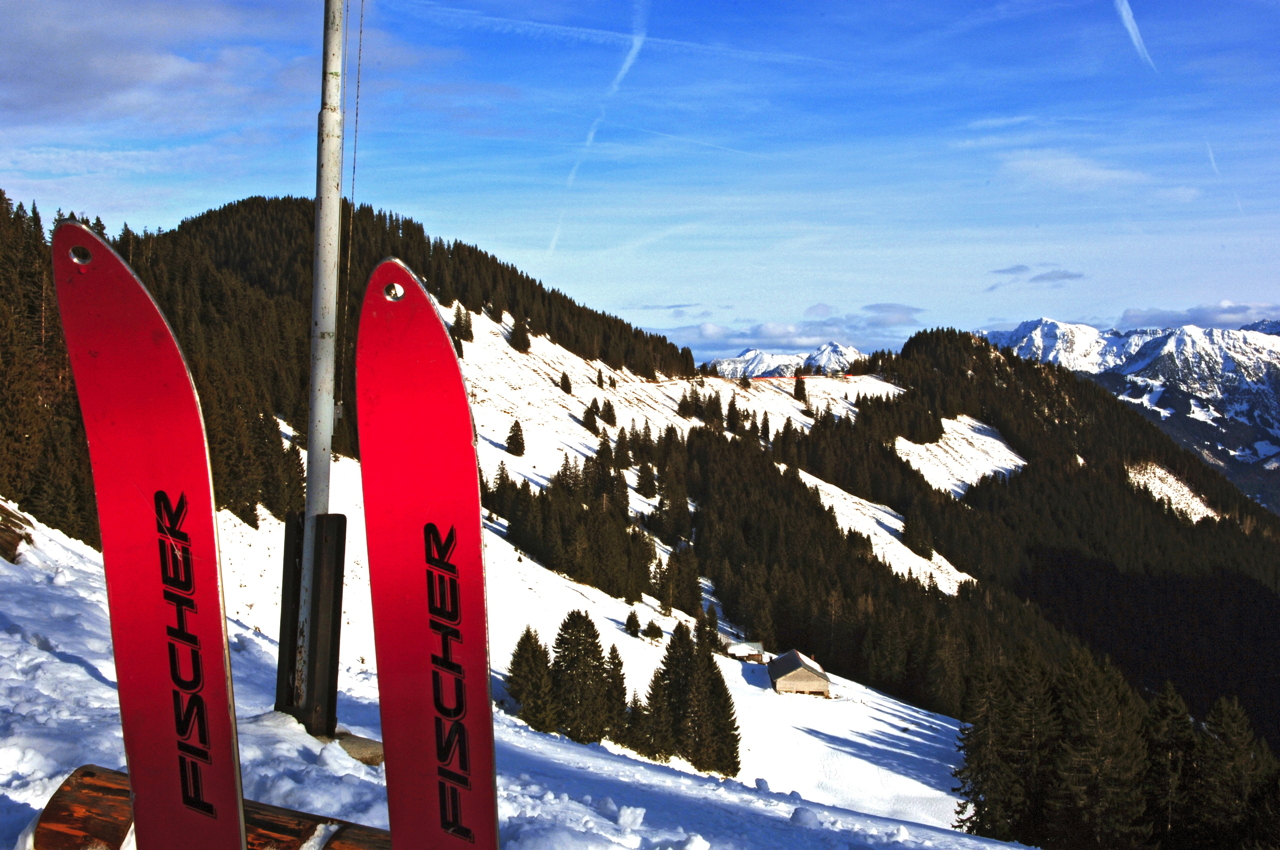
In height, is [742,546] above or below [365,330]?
below

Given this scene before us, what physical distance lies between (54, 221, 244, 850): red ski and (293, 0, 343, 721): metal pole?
258 centimetres

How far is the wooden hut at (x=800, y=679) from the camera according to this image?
56000 mm

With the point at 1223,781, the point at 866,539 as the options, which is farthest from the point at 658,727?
the point at 866,539

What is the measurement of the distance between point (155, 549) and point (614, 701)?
36562 mm

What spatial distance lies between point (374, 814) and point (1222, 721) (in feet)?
115

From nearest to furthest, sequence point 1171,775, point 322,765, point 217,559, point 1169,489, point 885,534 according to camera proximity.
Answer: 1. point 217,559
2. point 322,765
3. point 1171,775
4. point 885,534
5. point 1169,489

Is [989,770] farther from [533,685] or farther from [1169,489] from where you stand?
[1169,489]

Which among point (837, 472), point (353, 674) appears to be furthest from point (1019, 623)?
point (353, 674)

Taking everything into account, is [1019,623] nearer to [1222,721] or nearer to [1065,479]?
[1222,721]

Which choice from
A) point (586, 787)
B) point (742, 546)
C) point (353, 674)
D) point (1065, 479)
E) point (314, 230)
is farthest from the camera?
point (1065, 479)

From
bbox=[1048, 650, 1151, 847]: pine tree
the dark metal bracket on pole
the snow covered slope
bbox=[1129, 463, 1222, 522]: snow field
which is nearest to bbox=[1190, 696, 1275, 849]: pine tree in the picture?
bbox=[1048, 650, 1151, 847]: pine tree

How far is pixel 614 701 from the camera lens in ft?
127

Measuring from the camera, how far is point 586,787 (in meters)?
8.62

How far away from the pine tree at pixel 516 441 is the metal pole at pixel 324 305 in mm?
84627
